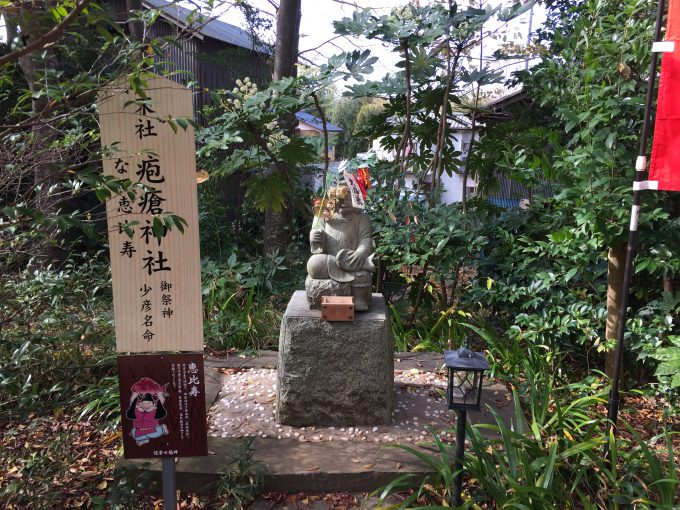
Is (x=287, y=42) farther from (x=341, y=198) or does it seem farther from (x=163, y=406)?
(x=163, y=406)

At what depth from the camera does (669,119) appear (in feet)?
8.70

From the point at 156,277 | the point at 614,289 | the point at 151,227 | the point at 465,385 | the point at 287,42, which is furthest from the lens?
the point at 287,42

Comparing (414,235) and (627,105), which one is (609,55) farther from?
(414,235)

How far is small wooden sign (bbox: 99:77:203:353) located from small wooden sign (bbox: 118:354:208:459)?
0.09m

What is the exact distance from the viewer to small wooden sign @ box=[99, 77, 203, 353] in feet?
7.22

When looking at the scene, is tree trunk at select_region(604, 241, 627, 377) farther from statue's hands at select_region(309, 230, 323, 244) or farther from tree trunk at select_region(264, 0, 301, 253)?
tree trunk at select_region(264, 0, 301, 253)

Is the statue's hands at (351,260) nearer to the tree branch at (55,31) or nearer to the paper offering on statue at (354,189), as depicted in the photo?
the paper offering on statue at (354,189)

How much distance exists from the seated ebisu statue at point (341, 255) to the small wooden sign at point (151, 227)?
116 centimetres

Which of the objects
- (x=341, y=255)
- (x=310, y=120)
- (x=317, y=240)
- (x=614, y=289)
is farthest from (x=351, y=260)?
(x=310, y=120)

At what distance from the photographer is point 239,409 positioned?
356 centimetres

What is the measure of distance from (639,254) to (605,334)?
69 cm

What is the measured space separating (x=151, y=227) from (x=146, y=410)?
86 cm

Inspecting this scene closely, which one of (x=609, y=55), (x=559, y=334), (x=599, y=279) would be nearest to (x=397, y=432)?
(x=559, y=334)

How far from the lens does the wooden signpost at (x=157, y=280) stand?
2209 millimetres
